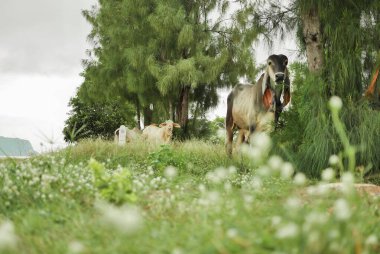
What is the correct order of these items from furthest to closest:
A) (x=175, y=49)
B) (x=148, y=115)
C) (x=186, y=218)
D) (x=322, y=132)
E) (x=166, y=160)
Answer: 1. (x=148, y=115)
2. (x=175, y=49)
3. (x=166, y=160)
4. (x=322, y=132)
5. (x=186, y=218)

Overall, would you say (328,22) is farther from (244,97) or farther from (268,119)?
(244,97)

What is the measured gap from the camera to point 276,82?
9.23 meters

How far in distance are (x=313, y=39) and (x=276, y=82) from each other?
3.29 feet

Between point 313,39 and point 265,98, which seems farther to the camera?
point 265,98

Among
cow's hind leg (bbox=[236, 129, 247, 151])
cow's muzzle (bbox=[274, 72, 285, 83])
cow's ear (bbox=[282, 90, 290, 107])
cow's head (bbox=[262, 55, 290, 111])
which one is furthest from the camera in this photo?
cow's hind leg (bbox=[236, 129, 247, 151])

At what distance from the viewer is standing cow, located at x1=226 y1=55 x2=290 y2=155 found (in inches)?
367

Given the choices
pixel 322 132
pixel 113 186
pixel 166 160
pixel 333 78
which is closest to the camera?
pixel 113 186

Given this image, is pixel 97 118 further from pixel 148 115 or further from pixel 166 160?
pixel 166 160

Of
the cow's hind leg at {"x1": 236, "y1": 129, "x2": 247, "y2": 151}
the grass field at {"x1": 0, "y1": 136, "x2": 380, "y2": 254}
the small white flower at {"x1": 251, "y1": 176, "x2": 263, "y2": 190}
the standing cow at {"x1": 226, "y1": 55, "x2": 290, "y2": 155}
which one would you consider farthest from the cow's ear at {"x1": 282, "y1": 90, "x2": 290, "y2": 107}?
the small white flower at {"x1": 251, "y1": 176, "x2": 263, "y2": 190}

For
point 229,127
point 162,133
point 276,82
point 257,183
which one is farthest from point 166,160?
point 162,133

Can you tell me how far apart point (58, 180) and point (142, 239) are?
2627 millimetres

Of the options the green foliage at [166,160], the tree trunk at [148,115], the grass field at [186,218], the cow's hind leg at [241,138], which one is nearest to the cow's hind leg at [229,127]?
the cow's hind leg at [241,138]

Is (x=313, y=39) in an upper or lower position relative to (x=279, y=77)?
upper

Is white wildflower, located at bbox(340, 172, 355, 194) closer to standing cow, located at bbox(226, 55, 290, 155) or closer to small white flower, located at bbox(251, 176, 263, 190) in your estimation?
small white flower, located at bbox(251, 176, 263, 190)
